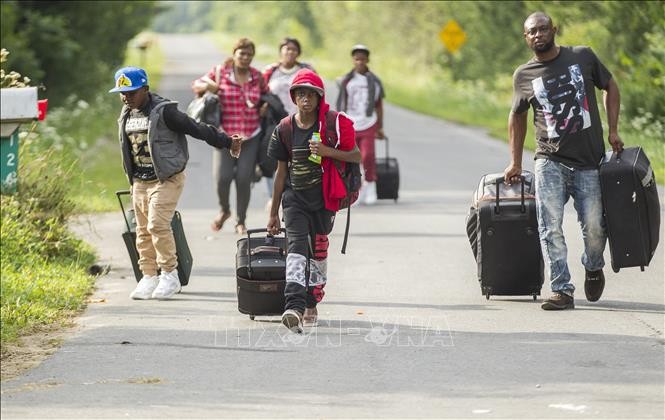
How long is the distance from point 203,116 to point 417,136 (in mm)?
16710

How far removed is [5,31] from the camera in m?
23.3

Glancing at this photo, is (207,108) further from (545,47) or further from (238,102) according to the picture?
(545,47)

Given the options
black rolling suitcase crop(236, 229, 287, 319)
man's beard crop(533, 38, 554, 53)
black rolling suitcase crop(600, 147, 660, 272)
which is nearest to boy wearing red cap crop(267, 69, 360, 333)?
black rolling suitcase crop(236, 229, 287, 319)

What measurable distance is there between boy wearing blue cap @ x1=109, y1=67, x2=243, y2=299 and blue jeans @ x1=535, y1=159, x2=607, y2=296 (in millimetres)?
2116

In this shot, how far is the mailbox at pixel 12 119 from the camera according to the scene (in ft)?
39.8

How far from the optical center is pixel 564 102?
998 centimetres

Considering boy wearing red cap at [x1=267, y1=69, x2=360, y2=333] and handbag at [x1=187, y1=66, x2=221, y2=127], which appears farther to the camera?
handbag at [x1=187, y1=66, x2=221, y2=127]

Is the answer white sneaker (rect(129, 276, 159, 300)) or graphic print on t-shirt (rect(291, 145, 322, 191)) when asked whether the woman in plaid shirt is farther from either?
graphic print on t-shirt (rect(291, 145, 322, 191))

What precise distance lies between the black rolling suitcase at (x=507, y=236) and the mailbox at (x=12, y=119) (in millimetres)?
3782

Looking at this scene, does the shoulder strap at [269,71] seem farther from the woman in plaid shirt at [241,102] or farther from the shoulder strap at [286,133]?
the shoulder strap at [286,133]

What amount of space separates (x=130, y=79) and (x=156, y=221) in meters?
1.05

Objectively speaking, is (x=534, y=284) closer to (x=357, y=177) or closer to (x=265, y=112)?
(x=357, y=177)

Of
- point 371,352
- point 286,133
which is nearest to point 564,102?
point 286,133

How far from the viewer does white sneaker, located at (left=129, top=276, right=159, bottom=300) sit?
1130cm
